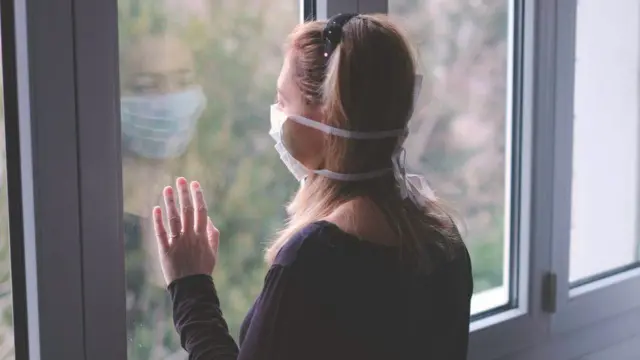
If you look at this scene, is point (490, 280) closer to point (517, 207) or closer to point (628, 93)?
point (517, 207)

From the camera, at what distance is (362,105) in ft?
3.48

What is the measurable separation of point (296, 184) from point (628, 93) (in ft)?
4.23

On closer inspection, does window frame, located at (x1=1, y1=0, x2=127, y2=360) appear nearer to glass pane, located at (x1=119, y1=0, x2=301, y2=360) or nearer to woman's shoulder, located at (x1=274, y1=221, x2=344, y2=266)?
glass pane, located at (x1=119, y1=0, x2=301, y2=360)

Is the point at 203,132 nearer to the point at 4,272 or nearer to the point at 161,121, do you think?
the point at 161,121

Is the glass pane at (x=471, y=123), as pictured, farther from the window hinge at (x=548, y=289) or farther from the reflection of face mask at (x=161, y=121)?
the reflection of face mask at (x=161, y=121)

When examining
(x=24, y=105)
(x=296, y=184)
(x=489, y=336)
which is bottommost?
(x=489, y=336)

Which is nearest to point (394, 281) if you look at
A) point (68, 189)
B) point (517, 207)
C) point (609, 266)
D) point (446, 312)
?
point (446, 312)

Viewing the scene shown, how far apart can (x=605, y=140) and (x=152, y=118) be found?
1.50 m

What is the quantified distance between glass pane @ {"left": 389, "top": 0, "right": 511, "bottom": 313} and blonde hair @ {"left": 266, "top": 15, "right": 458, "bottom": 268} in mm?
690

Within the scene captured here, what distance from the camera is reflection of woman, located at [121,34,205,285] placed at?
129cm

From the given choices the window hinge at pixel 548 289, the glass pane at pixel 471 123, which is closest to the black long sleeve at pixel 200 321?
the glass pane at pixel 471 123

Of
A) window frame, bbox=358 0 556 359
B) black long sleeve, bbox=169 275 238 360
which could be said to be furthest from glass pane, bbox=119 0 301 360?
window frame, bbox=358 0 556 359

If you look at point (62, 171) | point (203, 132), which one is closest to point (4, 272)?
point (62, 171)

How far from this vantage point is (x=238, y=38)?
1.47m
